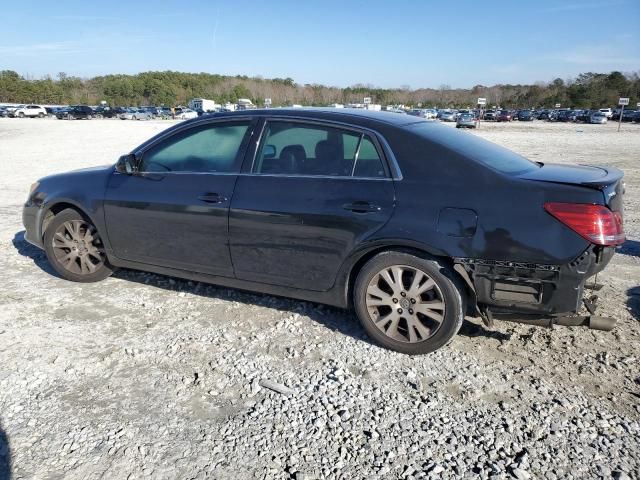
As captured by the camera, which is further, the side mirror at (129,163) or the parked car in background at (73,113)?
the parked car in background at (73,113)

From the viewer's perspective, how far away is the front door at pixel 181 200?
406 centimetres

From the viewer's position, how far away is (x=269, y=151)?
400 cm

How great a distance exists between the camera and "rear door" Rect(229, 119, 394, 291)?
3551mm

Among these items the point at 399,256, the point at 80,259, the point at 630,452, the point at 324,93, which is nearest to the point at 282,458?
the point at 399,256

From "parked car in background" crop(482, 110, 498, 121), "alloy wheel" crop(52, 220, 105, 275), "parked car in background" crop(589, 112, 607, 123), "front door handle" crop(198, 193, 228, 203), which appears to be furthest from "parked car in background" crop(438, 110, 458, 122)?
"front door handle" crop(198, 193, 228, 203)

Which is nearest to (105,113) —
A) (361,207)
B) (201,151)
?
(201,151)

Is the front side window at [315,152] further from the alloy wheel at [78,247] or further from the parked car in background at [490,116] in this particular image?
the parked car in background at [490,116]

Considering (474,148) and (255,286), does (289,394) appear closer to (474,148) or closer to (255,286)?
(255,286)

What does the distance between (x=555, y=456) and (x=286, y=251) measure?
220cm

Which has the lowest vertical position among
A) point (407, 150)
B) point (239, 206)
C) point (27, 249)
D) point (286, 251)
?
point (27, 249)

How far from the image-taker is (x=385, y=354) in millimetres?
3564

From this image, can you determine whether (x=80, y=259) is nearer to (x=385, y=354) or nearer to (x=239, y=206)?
(x=239, y=206)

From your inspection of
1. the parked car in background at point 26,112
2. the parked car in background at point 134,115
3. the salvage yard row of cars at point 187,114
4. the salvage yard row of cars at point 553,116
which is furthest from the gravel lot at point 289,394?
the parked car in background at point 134,115

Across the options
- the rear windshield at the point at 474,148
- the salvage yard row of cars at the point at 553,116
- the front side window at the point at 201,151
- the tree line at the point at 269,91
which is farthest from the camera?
the tree line at the point at 269,91
